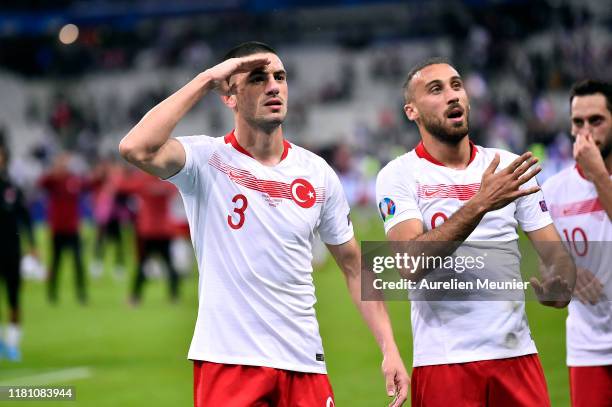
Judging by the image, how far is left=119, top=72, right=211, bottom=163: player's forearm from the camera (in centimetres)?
429

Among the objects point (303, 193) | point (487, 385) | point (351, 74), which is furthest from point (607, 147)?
point (351, 74)

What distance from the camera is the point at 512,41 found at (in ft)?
86.8

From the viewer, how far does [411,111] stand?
510cm

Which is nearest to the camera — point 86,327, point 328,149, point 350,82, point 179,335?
point 179,335

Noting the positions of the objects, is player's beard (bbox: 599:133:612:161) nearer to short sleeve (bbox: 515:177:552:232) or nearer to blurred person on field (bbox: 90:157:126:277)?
short sleeve (bbox: 515:177:552:232)

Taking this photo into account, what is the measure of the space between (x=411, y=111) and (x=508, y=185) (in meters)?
0.93

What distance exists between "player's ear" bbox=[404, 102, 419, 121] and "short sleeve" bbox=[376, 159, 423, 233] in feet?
0.88

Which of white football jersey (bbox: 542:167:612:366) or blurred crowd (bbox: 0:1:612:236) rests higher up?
blurred crowd (bbox: 0:1:612:236)

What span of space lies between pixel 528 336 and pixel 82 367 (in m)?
7.82

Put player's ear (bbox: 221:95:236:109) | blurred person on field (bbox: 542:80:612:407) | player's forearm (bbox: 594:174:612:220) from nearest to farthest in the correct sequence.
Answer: player's ear (bbox: 221:95:236:109), player's forearm (bbox: 594:174:612:220), blurred person on field (bbox: 542:80:612:407)

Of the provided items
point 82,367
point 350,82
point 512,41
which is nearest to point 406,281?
point 82,367

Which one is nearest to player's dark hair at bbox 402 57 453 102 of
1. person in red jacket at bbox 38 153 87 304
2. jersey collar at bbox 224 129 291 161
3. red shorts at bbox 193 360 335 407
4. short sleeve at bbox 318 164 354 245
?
short sleeve at bbox 318 164 354 245

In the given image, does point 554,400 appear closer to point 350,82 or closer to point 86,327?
point 86,327

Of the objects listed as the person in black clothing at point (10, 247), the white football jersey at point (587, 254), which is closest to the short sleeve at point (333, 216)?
the white football jersey at point (587, 254)
